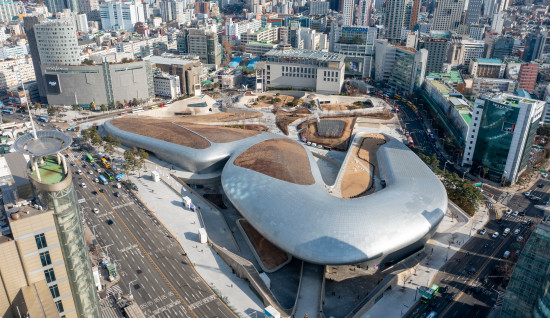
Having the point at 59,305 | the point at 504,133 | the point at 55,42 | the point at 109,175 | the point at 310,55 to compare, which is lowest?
the point at 109,175

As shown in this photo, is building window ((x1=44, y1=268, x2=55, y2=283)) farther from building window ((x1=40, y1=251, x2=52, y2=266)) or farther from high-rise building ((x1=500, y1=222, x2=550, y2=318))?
high-rise building ((x1=500, y1=222, x2=550, y2=318))

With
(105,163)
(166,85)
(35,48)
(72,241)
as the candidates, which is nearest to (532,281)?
(72,241)

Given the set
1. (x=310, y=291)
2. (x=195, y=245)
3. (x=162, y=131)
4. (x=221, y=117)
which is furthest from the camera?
(x=221, y=117)

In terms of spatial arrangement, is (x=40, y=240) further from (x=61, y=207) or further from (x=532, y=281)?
(x=532, y=281)

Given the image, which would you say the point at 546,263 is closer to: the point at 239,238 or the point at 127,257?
the point at 239,238

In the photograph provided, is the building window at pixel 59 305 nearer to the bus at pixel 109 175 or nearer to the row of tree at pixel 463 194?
the bus at pixel 109 175

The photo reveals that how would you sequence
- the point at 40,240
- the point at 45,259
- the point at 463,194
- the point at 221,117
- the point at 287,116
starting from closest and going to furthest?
the point at 40,240 → the point at 45,259 → the point at 463,194 → the point at 221,117 → the point at 287,116

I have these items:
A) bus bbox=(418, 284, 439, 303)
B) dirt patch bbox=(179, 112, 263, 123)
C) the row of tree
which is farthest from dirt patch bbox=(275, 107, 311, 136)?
bus bbox=(418, 284, 439, 303)
